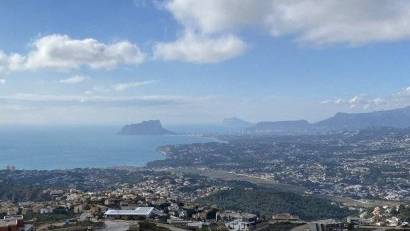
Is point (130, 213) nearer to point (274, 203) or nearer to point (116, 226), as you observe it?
point (116, 226)

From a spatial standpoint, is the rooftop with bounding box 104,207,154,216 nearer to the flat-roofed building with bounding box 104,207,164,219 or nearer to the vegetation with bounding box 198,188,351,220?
the flat-roofed building with bounding box 104,207,164,219

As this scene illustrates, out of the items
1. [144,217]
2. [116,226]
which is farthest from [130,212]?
[116,226]

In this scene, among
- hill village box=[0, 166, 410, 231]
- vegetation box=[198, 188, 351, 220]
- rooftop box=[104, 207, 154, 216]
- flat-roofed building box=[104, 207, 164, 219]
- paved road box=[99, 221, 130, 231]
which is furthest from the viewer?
vegetation box=[198, 188, 351, 220]

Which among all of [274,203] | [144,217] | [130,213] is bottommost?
[274,203]

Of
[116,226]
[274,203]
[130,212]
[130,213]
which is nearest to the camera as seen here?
[116,226]

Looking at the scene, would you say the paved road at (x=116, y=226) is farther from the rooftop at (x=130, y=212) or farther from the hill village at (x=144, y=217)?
the rooftop at (x=130, y=212)

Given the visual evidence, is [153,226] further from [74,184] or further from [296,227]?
[74,184]

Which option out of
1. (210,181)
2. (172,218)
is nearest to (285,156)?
(210,181)

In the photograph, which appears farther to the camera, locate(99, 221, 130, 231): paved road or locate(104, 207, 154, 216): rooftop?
locate(104, 207, 154, 216): rooftop

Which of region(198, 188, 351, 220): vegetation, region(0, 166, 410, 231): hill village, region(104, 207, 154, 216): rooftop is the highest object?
region(104, 207, 154, 216): rooftop

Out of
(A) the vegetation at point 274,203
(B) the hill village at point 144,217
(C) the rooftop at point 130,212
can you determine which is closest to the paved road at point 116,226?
(B) the hill village at point 144,217

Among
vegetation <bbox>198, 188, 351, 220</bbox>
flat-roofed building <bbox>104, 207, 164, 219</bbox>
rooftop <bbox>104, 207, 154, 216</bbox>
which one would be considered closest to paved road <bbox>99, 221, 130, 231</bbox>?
flat-roofed building <bbox>104, 207, 164, 219</bbox>
